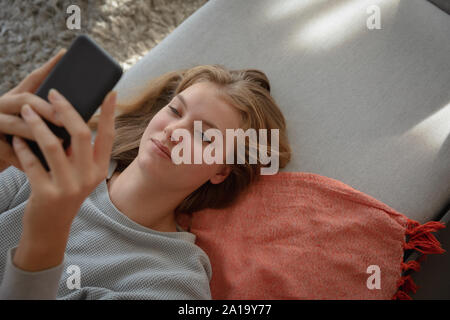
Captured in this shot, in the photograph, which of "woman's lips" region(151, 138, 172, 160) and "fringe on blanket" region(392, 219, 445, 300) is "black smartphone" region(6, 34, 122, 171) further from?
"fringe on blanket" region(392, 219, 445, 300)

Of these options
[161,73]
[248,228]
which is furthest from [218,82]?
[248,228]

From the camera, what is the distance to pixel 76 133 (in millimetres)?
491

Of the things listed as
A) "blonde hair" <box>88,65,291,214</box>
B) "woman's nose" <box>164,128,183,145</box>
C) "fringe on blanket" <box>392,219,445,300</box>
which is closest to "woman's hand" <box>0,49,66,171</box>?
"woman's nose" <box>164,128,183,145</box>

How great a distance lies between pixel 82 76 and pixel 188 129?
0.30 metres

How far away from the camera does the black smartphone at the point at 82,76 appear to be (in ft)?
1.89

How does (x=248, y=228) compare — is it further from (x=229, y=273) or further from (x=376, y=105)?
(x=376, y=105)

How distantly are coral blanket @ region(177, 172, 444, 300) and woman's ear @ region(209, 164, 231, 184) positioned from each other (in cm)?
8

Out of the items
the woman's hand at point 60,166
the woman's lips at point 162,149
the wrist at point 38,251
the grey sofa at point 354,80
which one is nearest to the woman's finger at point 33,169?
the woman's hand at point 60,166

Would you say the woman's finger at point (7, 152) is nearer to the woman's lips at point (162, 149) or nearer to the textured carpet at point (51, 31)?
the woman's lips at point (162, 149)

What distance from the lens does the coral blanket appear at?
85cm

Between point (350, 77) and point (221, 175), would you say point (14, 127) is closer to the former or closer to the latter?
point (221, 175)

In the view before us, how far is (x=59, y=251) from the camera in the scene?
0.58m

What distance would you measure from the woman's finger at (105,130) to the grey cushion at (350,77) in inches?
23.4

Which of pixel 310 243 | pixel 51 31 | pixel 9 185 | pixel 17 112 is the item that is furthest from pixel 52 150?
pixel 51 31
